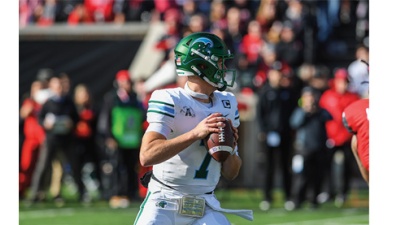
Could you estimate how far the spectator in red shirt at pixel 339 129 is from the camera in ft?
38.8

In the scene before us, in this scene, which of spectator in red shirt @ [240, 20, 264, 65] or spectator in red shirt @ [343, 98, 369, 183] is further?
spectator in red shirt @ [240, 20, 264, 65]

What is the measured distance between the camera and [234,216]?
34.9 ft

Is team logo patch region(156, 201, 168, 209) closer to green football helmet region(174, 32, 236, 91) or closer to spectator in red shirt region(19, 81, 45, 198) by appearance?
green football helmet region(174, 32, 236, 91)

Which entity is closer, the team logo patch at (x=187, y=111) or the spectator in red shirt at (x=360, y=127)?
the team logo patch at (x=187, y=111)

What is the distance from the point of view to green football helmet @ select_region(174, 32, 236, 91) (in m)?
5.36

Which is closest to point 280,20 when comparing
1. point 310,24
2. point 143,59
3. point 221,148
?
point 310,24

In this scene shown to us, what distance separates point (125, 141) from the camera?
12.0 meters

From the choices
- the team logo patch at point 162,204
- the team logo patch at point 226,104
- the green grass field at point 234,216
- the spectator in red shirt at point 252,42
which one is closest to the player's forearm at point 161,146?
the team logo patch at point 162,204

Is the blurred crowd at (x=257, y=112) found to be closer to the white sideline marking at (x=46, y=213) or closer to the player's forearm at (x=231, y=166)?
the white sideline marking at (x=46, y=213)

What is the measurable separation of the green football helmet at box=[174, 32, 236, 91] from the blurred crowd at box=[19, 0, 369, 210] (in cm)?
594

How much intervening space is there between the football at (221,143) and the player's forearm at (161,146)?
11 cm

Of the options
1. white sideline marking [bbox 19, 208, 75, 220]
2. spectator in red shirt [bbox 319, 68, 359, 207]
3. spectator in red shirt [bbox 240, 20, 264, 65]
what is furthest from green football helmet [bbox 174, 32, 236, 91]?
spectator in red shirt [bbox 240, 20, 264, 65]

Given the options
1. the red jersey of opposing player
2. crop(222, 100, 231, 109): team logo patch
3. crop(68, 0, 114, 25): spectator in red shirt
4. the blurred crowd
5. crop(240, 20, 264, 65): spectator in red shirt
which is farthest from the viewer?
crop(68, 0, 114, 25): spectator in red shirt
